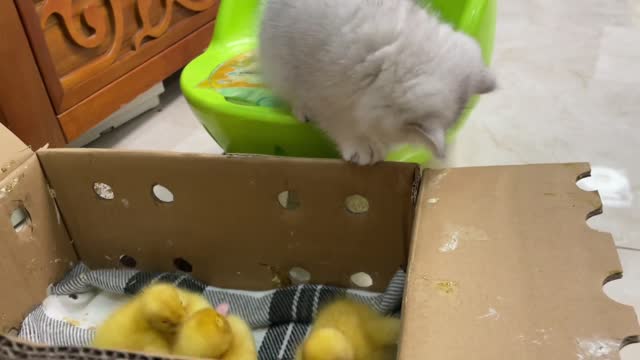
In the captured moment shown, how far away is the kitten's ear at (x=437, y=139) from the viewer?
749 millimetres

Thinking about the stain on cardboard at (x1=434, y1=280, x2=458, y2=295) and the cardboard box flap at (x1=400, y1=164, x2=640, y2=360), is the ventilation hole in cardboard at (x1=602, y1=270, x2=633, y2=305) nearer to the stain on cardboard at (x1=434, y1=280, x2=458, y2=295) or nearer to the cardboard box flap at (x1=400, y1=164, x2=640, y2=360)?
the cardboard box flap at (x1=400, y1=164, x2=640, y2=360)

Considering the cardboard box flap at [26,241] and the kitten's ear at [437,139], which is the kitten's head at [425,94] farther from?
the cardboard box flap at [26,241]

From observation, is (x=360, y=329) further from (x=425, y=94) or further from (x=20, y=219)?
(x=20, y=219)

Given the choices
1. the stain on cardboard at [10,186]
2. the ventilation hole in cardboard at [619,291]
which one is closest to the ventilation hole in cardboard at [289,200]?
the stain on cardboard at [10,186]

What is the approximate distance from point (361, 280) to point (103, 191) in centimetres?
42

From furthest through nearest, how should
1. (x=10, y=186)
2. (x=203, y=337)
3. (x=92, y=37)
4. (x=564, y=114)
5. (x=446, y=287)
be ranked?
1. (x=564, y=114)
2. (x=92, y=37)
3. (x=10, y=186)
4. (x=203, y=337)
5. (x=446, y=287)

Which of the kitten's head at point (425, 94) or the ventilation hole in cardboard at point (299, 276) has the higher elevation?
the kitten's head at point (425, 94)

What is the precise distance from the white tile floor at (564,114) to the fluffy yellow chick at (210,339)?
1.88ft

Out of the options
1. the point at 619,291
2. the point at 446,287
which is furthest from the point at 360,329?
the point at 619,291

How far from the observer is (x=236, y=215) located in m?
0.89

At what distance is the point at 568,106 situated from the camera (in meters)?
1.52

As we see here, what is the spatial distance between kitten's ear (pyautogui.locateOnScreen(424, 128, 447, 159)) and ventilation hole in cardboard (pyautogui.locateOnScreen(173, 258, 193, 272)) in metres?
0.44

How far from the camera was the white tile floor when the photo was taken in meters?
1.22

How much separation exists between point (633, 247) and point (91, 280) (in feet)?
3.02
